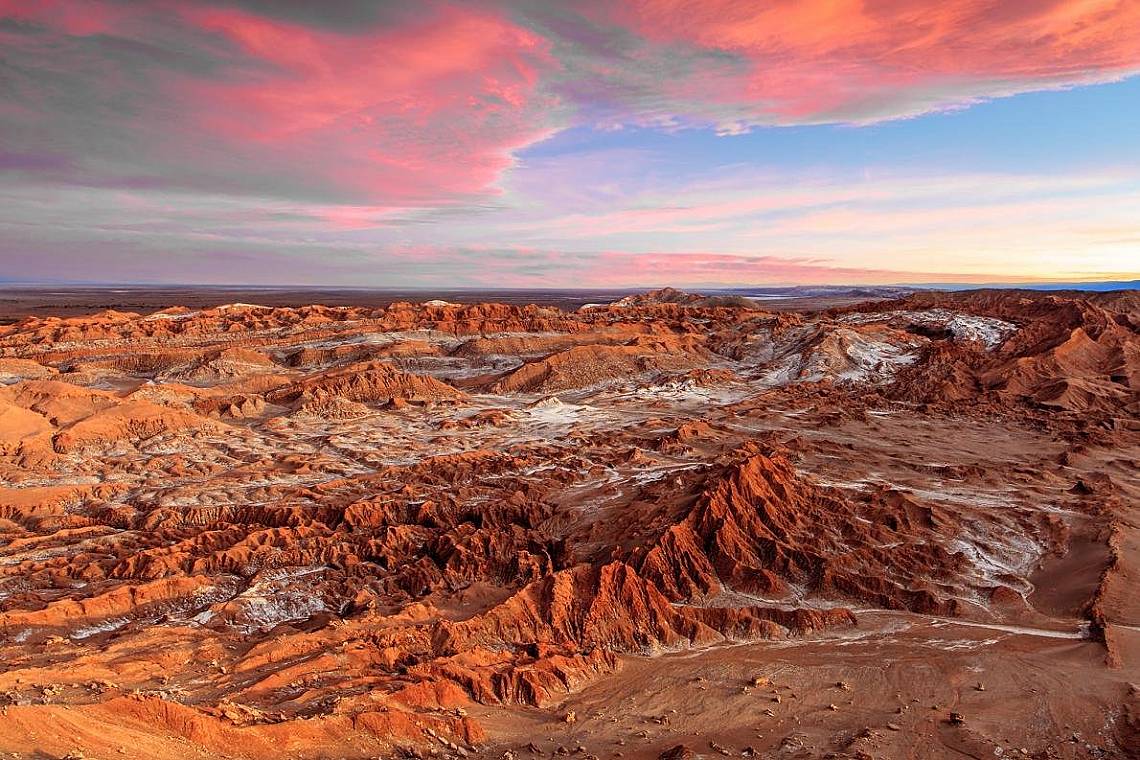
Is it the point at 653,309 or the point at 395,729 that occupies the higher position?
the point at 653,309

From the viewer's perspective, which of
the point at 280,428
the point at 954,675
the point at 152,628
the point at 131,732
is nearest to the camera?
the point at 131,732

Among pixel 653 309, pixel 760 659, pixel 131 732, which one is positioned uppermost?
pixel 653 309

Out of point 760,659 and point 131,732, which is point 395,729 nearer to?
point 131,732

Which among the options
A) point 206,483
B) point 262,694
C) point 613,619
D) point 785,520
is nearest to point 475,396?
point 206,483

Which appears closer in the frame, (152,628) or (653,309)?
(152,628)

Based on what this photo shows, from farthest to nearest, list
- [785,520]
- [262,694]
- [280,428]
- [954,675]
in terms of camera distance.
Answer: [280,428] < [785,520] < [954,675] < [262,694]

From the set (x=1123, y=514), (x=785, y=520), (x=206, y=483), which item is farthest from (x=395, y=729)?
(x=1123, y=514)
